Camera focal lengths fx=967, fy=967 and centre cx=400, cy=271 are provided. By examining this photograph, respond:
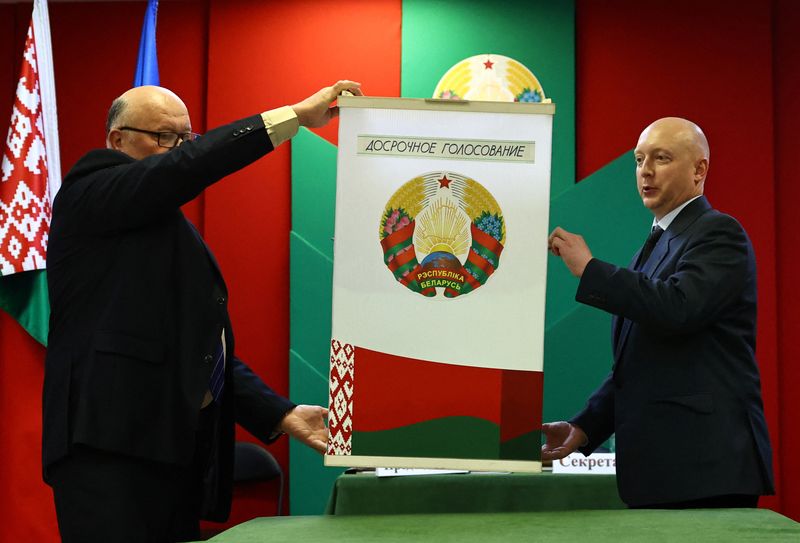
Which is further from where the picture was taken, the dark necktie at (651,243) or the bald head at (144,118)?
the dark necktie at (651,243)

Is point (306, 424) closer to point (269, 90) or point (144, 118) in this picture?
point (144, 118)

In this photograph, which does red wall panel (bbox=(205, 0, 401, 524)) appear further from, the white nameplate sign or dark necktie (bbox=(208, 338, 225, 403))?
dark necktie (bbox=(208, 338, 225, 403))

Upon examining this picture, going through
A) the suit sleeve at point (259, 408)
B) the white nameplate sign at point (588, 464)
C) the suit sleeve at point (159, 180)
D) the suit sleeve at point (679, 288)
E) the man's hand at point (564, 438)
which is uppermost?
the suit sleeve at point (159, 180)

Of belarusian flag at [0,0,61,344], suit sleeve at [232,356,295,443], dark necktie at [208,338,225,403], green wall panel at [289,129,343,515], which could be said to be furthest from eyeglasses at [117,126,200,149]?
green wall panel at [289,129,343,515]

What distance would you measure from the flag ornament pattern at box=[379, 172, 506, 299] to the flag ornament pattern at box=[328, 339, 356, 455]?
216 mm

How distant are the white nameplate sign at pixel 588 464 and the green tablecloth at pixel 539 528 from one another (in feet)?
5.19

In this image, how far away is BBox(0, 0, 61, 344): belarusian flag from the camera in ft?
14.5

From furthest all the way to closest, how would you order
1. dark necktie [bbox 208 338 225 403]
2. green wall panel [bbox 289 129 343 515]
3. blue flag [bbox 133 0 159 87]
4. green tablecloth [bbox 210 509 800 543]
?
green wall panel [bbox 289 129 343 515] → blue flag [bbox 133 0 159 87] → dark necktie [bbox 208 338 225 403] → green tablecloth [bbox 210 509 800 543]

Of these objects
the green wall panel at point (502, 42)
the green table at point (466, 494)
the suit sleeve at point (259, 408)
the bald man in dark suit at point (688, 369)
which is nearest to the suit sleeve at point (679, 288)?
the bald man in dark suit at point (688, 369)

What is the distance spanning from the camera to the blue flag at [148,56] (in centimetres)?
466

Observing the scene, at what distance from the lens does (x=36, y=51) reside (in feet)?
15.3

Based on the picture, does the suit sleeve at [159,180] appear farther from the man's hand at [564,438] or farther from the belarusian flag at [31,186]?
the belarusian flag at [31,186]

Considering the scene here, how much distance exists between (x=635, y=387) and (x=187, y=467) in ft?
3.89

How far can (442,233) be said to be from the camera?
228 centimetres
